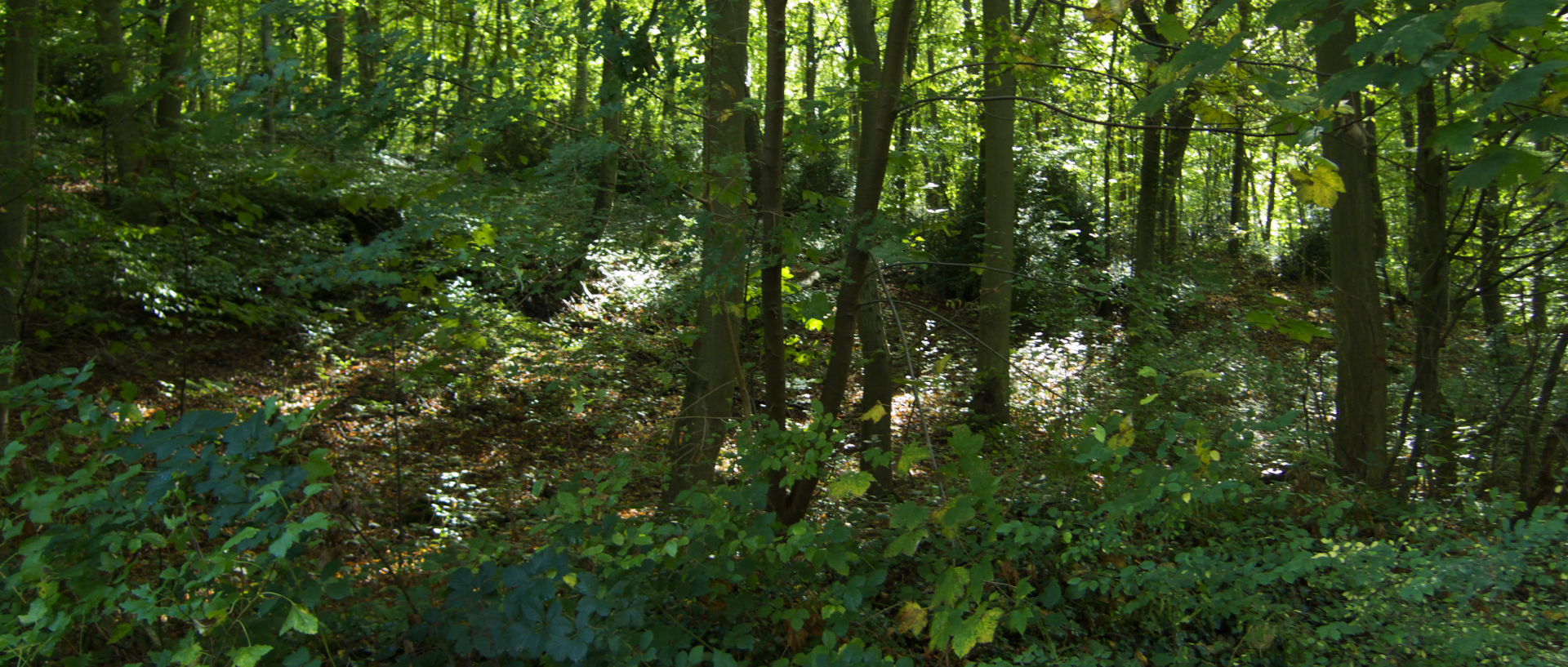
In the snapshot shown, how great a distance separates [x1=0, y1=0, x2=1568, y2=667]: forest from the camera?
8.34 feet

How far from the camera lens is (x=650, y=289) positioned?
996 cm

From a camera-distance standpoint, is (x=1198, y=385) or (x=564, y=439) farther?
(x=564, y=439)

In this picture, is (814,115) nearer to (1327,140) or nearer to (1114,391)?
(1327,140)

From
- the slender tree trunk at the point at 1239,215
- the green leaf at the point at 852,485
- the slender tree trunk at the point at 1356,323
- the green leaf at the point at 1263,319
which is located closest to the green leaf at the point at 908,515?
the green leaf at the point at 852,485

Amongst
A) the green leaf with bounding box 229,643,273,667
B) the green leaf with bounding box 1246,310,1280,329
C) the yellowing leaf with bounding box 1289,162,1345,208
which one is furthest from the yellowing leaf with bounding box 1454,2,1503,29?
the green leaf with bounding box 229,643,273,667

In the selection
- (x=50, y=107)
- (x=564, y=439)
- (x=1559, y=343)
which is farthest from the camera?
(x=564, y=439)

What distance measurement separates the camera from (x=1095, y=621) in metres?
3.76

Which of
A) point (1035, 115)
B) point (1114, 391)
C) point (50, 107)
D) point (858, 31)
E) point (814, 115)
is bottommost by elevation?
point (1114, 391)

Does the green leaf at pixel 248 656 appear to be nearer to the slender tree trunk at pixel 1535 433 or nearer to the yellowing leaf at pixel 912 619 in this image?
the yellowing leaf at pixel 912 619

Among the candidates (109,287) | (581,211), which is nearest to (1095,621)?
(581,211)

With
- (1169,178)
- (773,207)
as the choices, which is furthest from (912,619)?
(1169,178)

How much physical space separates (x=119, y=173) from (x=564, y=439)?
16.6 ft

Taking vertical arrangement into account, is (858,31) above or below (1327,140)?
above

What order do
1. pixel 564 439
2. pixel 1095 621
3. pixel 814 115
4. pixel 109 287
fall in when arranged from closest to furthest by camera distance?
pixel 1095 621 → pixel 814 115 → pixel 109 287 → pixel 564 439
